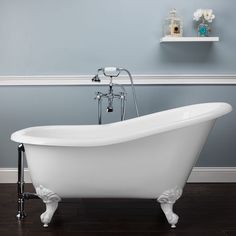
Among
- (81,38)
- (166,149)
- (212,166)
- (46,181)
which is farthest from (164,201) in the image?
(81,38)

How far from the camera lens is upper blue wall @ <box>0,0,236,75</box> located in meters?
3.30

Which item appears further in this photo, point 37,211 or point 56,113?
point 56,113

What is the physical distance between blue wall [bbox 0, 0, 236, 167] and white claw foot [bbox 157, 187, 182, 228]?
43.3 inches

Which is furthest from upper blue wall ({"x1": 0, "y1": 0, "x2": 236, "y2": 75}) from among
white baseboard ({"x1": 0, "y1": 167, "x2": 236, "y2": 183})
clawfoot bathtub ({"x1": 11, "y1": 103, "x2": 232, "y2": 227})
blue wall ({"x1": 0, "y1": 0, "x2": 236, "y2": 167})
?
clawfoot bathtub ({"x1": 11, "y1": 103, "x2": 232, "y2": 227})

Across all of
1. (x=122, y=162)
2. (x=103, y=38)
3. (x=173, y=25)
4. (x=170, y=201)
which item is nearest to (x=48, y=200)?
(x=122, y=162)

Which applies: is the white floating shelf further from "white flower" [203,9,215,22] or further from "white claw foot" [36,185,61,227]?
"white claw foot" [36,185,61,227]

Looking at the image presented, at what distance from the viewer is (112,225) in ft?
8.28

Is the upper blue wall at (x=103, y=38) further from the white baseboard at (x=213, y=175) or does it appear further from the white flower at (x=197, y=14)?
the white baseboard at (x=213, y=175)

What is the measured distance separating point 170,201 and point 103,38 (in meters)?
1.56

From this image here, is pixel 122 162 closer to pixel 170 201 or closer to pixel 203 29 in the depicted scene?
pixel 170 201

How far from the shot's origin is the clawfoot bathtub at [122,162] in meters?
2.29

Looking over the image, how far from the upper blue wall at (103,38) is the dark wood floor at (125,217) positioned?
1.10 metres

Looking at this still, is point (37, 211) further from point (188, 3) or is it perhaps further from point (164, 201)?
point (188, 3)

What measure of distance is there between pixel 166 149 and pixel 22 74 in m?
1.59
